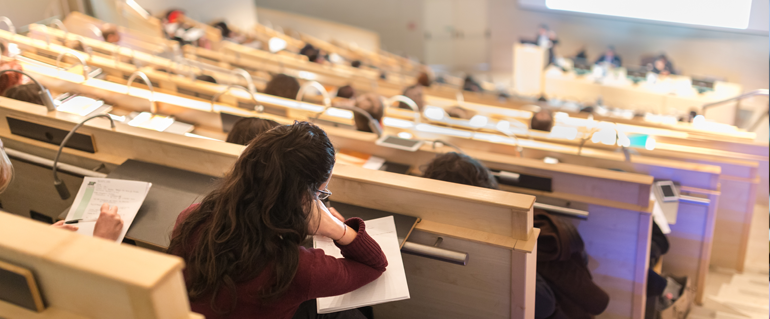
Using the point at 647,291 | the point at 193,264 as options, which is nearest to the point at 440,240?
the point at 193,264

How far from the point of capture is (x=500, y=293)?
212 centimetres

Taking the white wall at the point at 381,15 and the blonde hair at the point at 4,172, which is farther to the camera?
the white wall at the point at 381,15

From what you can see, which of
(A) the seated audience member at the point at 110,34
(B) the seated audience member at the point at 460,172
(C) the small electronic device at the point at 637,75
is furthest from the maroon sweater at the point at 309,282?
(C) the small electronic device at the point at 637,75

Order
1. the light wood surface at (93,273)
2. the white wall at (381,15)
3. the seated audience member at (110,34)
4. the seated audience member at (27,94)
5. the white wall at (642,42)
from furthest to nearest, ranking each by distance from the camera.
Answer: the white wall at (381,15)
the white wall at (642,42)
the seated audience member at (110,34)
the seated audience member at (27,94)
the light wood surface at (93,273)

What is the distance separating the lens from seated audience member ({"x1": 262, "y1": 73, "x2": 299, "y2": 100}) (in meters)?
4.68

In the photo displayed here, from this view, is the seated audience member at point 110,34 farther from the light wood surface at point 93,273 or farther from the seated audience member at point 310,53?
the light wood surface at point 93,273

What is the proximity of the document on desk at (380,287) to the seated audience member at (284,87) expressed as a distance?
2.84 meters

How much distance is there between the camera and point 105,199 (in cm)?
229

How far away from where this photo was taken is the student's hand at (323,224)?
173cm

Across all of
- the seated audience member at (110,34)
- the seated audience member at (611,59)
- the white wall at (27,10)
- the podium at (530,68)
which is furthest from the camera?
the seated audience member at (611,59)

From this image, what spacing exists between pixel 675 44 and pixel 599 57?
1216 mm

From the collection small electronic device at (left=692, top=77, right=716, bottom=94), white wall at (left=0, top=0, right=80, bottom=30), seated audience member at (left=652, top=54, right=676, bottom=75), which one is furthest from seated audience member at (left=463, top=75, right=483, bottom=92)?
white wall at (left=0, top=0, right=80, bottom=30)

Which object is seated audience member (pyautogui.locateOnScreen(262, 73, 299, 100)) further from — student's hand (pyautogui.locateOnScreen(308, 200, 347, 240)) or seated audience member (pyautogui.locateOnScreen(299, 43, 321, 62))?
student's hand (pyautogui.locateOnScreen(308, 200, 347, 240))

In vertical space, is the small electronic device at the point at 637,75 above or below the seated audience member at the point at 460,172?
below
